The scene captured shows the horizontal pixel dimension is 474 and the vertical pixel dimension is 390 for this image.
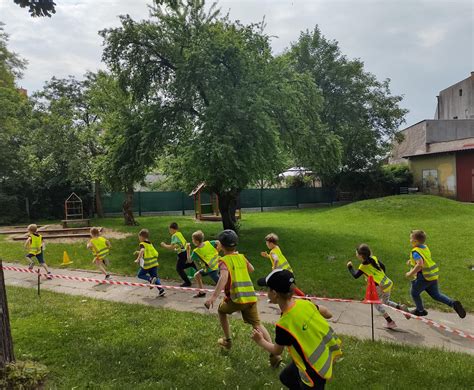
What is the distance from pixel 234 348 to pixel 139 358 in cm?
131

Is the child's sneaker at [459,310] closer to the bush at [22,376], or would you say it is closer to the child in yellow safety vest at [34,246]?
the bush at [22,376]

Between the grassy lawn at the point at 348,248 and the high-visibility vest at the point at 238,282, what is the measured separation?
4010 millimetres

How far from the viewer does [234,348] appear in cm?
531

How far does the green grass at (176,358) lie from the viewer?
4383mm

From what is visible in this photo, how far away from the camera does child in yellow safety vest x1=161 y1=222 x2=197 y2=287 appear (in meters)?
8.69

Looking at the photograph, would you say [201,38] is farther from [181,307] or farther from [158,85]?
[181,307]

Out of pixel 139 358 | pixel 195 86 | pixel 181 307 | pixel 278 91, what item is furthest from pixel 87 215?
pixel 139 358

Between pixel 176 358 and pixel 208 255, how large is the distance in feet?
Answer: 9.34

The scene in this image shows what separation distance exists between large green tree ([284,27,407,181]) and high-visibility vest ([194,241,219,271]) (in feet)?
92.0

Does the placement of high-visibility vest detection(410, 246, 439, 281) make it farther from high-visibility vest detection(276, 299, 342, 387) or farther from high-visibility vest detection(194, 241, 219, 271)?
high-visibility vest detection(276, 299, 342, 387)

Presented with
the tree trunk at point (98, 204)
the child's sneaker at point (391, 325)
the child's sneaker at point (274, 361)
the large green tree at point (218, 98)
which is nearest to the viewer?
the child's sneaker at point (274, 361)

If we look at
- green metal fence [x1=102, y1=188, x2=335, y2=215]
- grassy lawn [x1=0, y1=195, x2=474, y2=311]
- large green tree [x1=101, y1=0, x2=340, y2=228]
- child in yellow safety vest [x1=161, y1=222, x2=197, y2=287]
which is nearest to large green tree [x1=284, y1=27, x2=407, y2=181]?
green metal fence [x1=102, y1=188, x2=335, y2=215]

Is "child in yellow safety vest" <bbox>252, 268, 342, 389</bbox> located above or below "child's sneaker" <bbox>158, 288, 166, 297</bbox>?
above

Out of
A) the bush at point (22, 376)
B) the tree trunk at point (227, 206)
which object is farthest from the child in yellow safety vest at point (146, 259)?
the tree trunk at point (227, 206)
